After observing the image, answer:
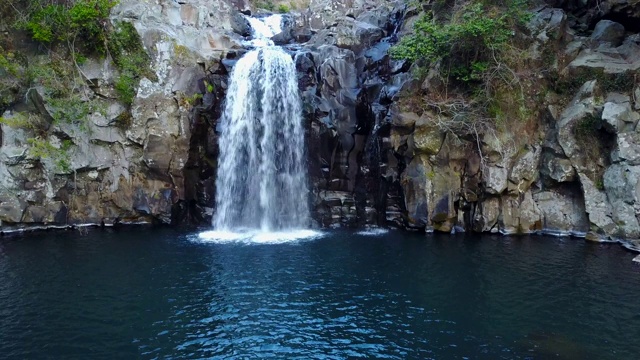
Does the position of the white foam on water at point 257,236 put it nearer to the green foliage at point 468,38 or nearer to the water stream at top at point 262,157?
the water stream at top at point 262,157

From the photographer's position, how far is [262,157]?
2483 cm

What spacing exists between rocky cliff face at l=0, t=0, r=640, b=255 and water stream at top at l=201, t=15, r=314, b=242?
79 cm

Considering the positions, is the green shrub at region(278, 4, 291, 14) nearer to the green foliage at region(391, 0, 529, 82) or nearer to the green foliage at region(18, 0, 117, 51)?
the green foliage at region(18, 0, 117, 51)

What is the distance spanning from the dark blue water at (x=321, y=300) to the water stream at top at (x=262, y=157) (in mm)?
4159

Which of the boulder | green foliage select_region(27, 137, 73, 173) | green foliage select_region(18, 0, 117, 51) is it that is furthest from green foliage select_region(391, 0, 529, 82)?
green foliage select_region(27, 137, 73, 173)

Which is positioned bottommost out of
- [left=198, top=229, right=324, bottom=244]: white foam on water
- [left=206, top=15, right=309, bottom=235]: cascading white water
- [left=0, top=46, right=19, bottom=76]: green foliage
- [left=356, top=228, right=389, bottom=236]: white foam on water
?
[left=198, top=229, right=324, bottom=244]: white foam on water

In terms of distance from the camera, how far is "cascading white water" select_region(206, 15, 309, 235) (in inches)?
961

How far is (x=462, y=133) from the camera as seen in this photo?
869 inches

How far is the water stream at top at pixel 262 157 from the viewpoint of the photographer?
2438 cm

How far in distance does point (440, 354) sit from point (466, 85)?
53.4 feet

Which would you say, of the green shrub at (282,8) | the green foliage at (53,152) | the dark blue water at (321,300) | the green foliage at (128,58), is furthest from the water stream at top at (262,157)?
the green shrub at (282,8)

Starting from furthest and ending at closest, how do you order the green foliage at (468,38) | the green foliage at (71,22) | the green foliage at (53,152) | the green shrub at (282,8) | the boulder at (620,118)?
the green shrub at (282,8) → the green foliage at (71,22) → the green foliage at (53,152) → the green foliage at (468,38) → the boulder at (620,118)

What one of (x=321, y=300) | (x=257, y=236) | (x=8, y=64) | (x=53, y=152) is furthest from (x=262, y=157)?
(x=8, y=64)

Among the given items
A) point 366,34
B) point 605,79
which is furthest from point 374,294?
point 366,34
